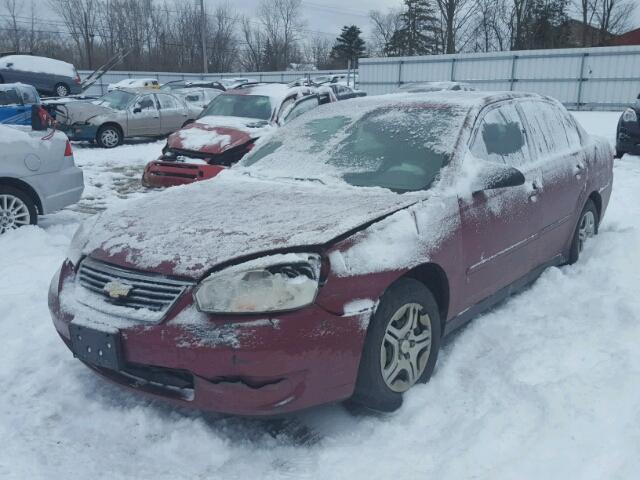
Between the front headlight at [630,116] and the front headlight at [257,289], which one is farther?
the front headlight at [630,116]

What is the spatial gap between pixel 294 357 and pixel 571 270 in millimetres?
3151

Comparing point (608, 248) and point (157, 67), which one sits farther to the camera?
point (157, 67)

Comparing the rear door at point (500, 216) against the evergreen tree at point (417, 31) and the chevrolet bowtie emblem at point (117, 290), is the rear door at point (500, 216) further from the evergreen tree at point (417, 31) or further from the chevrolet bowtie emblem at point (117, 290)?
the evergreen tree at point (417, 31)

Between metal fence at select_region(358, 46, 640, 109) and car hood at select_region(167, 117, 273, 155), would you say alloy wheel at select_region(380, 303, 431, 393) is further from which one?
metal fence at select_region(358, 46, 640, 109)

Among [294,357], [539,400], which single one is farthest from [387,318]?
[539,400]

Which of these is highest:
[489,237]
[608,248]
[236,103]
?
[236,103]

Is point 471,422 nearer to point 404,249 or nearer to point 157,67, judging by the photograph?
point 404,249

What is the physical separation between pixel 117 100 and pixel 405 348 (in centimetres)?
1445

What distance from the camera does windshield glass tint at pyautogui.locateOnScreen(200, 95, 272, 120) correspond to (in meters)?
9.77

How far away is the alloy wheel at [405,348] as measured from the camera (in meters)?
2.82

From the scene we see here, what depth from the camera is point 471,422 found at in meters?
2.79

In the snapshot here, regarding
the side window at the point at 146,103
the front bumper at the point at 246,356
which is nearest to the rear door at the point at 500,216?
the front bumper at the point at 246,356

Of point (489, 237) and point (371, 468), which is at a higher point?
point (489, 237)

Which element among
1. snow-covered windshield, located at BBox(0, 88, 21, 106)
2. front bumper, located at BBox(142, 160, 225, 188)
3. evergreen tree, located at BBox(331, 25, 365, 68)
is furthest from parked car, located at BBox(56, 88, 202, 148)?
evergreen tree, located at BBox(331, 25, 365, 68)
